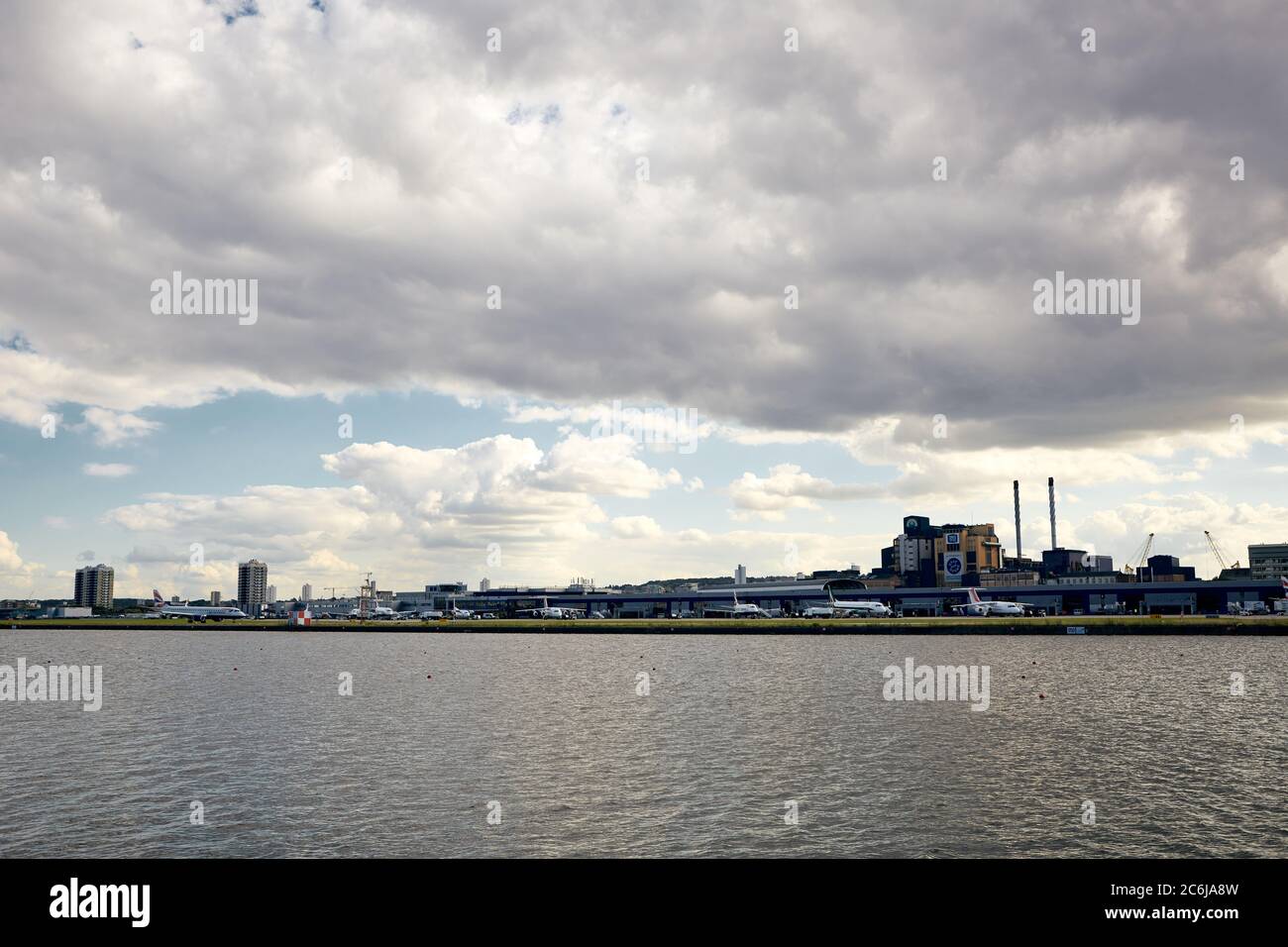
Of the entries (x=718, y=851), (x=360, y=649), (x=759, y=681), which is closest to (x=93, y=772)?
(x=718, y=851)

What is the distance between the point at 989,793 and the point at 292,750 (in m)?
39.1

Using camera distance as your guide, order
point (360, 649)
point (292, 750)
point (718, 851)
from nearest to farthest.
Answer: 1. point (718, 851)
2. point (292, 750)
3. point (360, 649)
